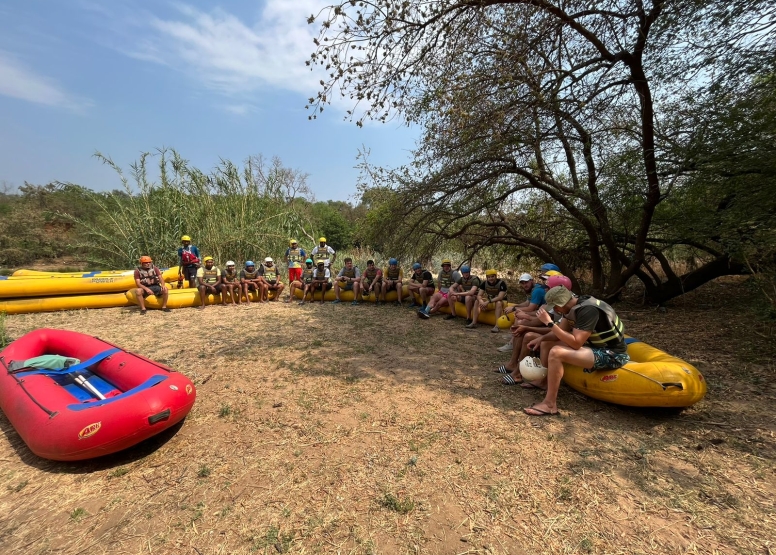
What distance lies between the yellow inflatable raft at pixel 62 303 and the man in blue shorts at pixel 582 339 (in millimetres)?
8120

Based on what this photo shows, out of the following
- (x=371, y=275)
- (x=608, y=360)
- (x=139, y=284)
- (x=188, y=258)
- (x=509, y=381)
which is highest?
(x=188, y=258)

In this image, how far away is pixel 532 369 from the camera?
12.0ft

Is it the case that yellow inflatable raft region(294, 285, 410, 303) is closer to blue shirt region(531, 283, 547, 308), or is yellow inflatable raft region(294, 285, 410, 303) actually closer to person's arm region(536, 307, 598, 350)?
blue shirt region(531, 283, 547, 308)

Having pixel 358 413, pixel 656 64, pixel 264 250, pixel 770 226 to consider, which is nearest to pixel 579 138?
pixel 656 64

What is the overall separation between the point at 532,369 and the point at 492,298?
8.78 feet

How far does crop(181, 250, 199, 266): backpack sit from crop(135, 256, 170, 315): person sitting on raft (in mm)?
1084

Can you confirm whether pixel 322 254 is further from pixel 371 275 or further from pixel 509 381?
pixel 509 381

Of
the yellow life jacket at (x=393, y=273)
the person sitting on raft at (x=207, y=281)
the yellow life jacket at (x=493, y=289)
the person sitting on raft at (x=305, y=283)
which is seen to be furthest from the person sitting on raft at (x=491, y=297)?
the person sitting on raft at (x=207, y=281)

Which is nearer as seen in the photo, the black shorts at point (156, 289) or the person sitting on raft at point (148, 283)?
the person sitting on raft at point (148, 283)

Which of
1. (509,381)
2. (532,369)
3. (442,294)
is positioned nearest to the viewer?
(532,369)

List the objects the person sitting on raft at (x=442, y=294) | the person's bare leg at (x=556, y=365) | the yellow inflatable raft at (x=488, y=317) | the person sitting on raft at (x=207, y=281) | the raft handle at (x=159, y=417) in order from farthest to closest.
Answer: the person sitting on raft at (x=207, y=281), the person sitting on raft at (x=442, y=294), the yellow inflatable raft at (x=488, y=317), the person's bare leg at (x=556, y=365), the raft handle at (x=159, y=417)

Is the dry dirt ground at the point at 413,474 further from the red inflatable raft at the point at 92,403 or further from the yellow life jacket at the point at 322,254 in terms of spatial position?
the yellow life jacket at the point at 322,254

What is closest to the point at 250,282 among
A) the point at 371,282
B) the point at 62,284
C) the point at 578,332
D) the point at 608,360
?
the point at 371,282

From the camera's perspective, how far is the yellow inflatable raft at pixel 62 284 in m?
7.06
